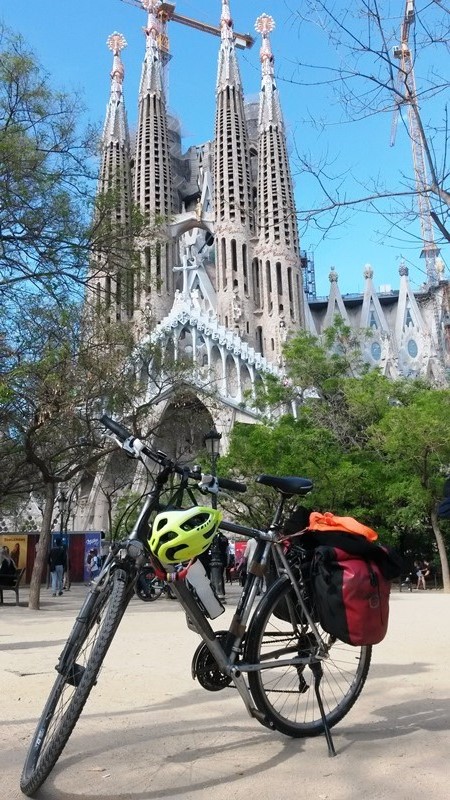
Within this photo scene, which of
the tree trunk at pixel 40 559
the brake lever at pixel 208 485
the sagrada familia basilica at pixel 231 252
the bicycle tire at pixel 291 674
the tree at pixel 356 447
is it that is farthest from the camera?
the sagrada familia basilica at pixel 231 252

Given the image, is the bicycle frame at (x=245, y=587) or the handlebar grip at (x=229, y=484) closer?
the bicycle frame at (x=245, y=587)

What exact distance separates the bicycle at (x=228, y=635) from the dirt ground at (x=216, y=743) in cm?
15

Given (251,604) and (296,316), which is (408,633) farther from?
(296,316)

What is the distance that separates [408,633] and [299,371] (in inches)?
674

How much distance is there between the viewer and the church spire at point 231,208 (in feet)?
148

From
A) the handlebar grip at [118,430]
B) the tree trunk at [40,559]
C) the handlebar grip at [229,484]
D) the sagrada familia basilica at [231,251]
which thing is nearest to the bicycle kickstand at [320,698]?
the handlebar grip at [229,484]

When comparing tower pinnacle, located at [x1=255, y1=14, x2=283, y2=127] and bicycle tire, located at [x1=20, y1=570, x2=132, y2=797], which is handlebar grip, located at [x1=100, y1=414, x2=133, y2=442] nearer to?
bicycle tire, located at [x1=20, y1=570, x2=132, y2=797]

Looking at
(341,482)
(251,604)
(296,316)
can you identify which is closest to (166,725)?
(251,604)

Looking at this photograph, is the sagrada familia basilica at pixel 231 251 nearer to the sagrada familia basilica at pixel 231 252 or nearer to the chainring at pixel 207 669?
the sagrada familia basilica at pixel 231 252

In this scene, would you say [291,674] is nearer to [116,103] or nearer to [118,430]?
[118,430]

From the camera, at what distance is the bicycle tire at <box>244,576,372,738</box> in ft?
9.05

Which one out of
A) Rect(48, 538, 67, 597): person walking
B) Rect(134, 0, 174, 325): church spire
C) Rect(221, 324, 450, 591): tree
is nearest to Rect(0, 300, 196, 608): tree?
Rect(48, 538, 67, 597): person walking

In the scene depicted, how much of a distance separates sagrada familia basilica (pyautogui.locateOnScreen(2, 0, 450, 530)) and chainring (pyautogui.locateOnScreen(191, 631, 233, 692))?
3301 cm

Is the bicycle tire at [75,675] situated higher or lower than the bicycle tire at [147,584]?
lower
